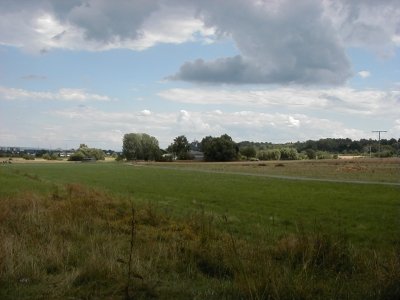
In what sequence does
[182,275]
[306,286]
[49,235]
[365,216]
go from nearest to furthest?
[306,286]
[182,275]
[49,235]
[365,216]

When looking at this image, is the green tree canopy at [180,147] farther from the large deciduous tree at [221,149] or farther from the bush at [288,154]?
the bush at [288,154]

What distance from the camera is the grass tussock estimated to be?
7242 millimetres

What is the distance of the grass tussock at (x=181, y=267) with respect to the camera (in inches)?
285

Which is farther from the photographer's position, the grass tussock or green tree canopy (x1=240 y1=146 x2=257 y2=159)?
green tree canopy (x1=240 y1=146 x2=257 y2=159)

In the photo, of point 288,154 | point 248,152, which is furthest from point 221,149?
point 288,154

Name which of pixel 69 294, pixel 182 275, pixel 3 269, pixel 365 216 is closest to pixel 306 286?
pixel 182 275

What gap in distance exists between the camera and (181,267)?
921 centimetres

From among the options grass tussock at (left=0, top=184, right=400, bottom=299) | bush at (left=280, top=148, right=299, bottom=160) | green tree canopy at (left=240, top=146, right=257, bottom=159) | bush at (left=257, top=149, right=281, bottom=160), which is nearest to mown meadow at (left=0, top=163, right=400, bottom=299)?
grass tussock at (left=0, top=184, right=400, bottom=299)

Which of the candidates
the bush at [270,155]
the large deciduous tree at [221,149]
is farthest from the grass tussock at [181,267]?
the bush at [270,155]

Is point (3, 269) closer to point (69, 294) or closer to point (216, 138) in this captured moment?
point (69, 294)

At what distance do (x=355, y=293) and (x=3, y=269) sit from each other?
552cm

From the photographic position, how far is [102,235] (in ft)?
41.3

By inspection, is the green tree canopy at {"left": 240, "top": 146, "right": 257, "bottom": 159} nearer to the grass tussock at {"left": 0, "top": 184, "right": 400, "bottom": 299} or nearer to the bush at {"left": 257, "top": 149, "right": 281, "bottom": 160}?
the bush at {"left": 257, "top": 149, "right": 281, "bottom": 160}

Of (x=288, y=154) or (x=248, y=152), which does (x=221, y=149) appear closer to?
(x=248, y=152)
